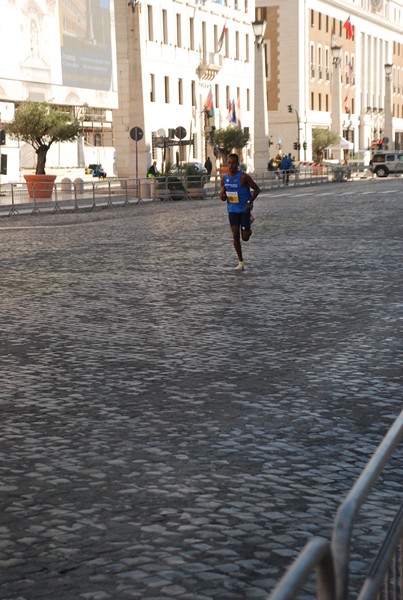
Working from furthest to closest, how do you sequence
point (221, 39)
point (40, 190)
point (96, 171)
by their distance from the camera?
point (221, 39) → point (96, 171) → point (40, 190)

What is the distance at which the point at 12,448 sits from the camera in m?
6.36

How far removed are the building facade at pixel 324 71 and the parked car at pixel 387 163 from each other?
15.2 m

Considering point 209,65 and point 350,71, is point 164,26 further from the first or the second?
point 350,71

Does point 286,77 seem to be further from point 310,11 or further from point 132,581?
point 132,581

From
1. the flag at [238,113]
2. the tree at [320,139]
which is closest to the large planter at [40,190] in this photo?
the flag at [238,113]

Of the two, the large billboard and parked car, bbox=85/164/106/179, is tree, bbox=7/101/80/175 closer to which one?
the large billboard

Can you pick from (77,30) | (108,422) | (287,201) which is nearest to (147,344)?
(108,422)

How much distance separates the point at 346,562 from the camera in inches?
95.4

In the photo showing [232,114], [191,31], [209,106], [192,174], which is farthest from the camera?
[232,114]

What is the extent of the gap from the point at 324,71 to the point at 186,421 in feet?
341

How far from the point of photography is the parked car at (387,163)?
72.8 m

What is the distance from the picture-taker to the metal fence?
123 feet

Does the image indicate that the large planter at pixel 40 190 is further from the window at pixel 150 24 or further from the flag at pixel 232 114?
the flag at pixel 232 114

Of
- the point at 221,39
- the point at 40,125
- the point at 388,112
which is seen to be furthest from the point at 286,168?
the point at 388,112
